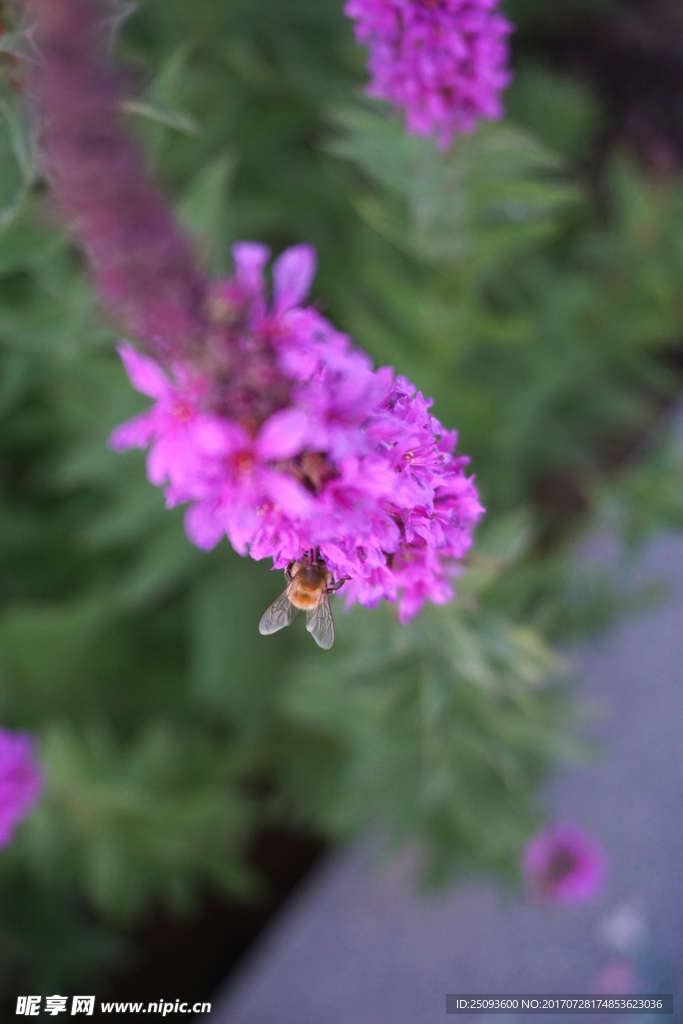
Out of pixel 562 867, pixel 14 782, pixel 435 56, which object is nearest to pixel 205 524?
pixel 435 56

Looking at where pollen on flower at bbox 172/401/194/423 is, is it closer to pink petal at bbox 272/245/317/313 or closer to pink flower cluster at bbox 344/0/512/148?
pink petal at bbox 272/245/317/313

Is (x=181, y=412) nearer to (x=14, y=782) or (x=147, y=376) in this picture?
(x=147, y=376)

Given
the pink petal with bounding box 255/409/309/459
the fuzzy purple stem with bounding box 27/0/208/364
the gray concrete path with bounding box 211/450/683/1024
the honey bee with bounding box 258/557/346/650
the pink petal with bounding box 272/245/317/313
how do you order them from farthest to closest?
1. the gray concrete path with bounding box 211/450/683/1024
2. the honey bee with bounding box 258/557/346/650
3. the pink petal with bounding box 272/245/317/313
4. the pink petal with bounding box 255/409/309/459
5. the fuzzy purple stem with bounding box 27/0/208/364

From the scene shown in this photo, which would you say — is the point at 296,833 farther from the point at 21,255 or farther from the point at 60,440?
the point at 21,255

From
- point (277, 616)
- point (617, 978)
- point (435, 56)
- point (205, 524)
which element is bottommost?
point (205, 524)

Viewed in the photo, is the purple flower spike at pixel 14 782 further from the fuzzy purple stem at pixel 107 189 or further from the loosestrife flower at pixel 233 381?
the fuzzy purple stem at pixel 107 189

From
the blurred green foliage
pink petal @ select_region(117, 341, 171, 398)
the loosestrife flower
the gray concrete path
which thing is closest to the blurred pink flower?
the gray concrete path

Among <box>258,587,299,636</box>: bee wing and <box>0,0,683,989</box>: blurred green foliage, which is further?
<box>0,0,683,989</box>: blurred green foliage
